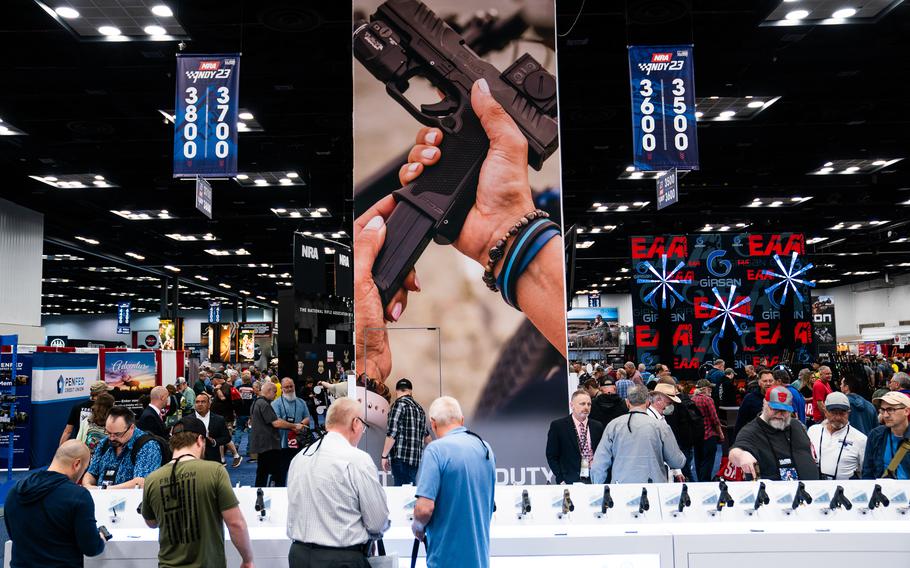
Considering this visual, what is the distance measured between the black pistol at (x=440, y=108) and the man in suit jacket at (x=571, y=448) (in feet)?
7.70

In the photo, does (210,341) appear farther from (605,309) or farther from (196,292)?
(605,309)

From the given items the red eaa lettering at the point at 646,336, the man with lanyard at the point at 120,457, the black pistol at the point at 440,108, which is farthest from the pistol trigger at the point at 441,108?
the red eaa lettering at the point at 646,336

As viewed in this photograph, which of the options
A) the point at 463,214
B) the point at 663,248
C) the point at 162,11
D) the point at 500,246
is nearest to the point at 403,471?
the point at 500,246

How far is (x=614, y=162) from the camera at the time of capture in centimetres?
1539

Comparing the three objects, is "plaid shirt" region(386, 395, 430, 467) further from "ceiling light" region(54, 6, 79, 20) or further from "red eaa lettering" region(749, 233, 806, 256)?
"red eaa lettering" region(749, 233, 806, 256)

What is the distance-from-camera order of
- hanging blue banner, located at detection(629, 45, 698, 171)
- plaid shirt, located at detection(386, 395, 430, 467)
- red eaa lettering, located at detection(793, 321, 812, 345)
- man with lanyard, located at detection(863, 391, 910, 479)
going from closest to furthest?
man with lanyard, located at detection(863, 391, 910, 479)
plaid shirt, located at detection(386, 395, 430, 467)
hanging blue banner, located at detection(629, 45, 698, 171)
red eaa lettering, located at detection(793, 321, 812, 345)

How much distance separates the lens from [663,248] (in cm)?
A: 1698

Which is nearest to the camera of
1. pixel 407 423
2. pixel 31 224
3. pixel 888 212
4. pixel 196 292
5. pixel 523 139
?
pixel 407 423

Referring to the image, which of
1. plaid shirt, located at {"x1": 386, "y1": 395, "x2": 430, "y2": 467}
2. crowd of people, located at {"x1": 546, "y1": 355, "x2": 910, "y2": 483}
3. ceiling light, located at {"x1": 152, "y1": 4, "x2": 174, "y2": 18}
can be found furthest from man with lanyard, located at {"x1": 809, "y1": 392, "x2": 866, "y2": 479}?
ceiling light, located at {"x1": 152, "y1": 4, "x2": 174, "y2": 18}

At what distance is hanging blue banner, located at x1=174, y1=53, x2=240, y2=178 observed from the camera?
26.4 ft

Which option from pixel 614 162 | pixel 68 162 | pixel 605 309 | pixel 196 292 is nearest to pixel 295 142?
pixel 68 162

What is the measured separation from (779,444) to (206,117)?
6.41m

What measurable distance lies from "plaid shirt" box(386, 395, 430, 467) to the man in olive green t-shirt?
10.9ft

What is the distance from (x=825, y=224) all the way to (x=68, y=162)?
2104 cm
